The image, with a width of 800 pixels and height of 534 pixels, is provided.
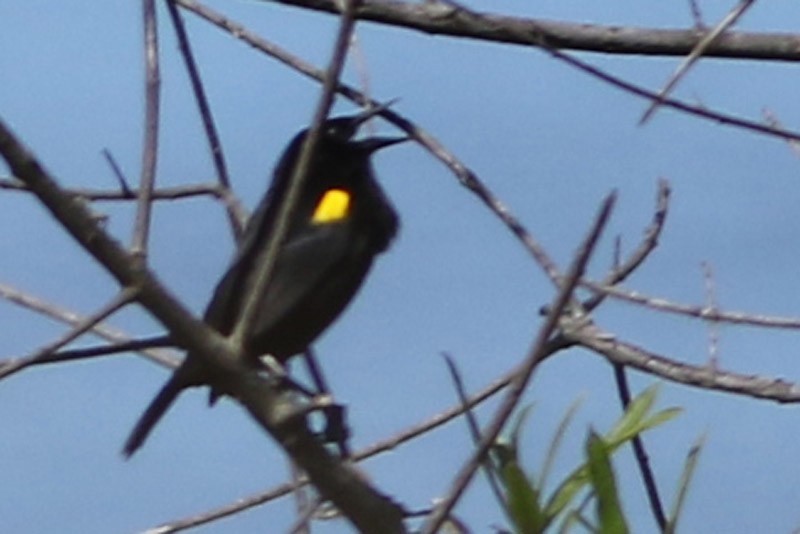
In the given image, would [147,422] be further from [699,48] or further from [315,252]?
[699,48]

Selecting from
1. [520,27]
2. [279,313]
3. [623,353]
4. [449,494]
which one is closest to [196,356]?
[449,494]

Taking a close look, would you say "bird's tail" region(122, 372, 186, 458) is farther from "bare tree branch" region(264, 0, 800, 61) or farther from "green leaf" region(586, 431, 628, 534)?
"green leaf" region(586, 431, 628, 534)

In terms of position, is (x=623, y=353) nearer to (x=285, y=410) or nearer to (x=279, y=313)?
(x=285, y=410)

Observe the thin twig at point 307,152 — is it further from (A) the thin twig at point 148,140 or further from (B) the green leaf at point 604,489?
(B) the green leaf at point 604,489

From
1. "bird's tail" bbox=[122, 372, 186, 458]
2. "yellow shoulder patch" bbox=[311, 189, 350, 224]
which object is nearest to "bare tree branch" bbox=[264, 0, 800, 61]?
"bird's tail" bbox=[122, 372, 186, 458]

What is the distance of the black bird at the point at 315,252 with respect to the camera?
156 inches

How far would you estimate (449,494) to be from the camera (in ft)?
5.58

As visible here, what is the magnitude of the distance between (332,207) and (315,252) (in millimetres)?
261

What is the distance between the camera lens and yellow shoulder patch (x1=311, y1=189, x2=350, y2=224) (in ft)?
15.2

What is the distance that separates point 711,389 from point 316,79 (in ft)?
2.31

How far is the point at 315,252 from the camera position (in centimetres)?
448

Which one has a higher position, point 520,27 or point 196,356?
point 520,27

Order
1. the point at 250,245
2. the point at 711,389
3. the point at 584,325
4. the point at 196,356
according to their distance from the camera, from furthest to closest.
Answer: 1. the point at 250,245
2. the point at 584,325
3. the point at 711,389
4. the point at 196,356

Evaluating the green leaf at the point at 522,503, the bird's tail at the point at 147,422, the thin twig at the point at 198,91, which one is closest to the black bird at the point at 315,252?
the bird's tail at the point at 147,422
